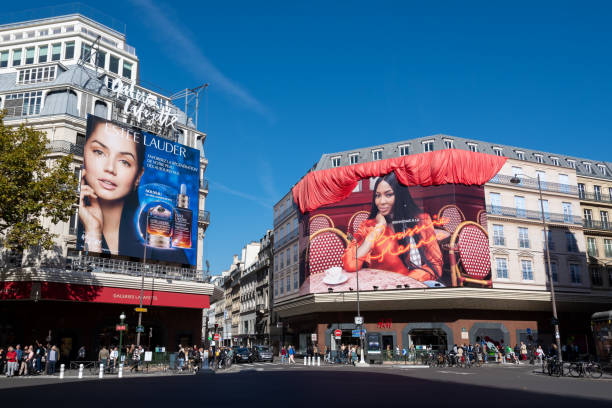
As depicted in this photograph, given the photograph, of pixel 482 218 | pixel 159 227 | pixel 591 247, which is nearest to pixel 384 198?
pixel 482 218

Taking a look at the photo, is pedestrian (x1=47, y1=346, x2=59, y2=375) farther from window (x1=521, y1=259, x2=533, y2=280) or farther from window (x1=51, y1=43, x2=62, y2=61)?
window (x1=521, y1=259, x2=533, y2=280)

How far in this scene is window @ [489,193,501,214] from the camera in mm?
50000

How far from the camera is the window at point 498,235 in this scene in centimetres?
4928

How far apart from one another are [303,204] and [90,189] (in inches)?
1011

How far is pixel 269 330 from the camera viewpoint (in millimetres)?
72688

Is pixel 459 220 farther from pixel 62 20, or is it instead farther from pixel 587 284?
pixel 62 20

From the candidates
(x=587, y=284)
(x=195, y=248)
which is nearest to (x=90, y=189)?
(x=195, y=248)

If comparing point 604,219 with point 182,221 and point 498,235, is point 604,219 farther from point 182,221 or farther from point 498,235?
point 182,221

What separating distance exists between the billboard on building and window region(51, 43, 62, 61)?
1101 inches

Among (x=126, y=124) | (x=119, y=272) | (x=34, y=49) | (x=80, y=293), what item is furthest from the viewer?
Answer: (x=34, y=49)

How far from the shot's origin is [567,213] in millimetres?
52906

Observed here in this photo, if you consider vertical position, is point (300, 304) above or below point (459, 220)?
below

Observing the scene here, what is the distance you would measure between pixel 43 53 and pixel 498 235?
46.3 meters

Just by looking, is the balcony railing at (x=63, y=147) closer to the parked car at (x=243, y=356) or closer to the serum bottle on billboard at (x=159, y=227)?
the serum bottle on billboard at (x=159, y=227)
